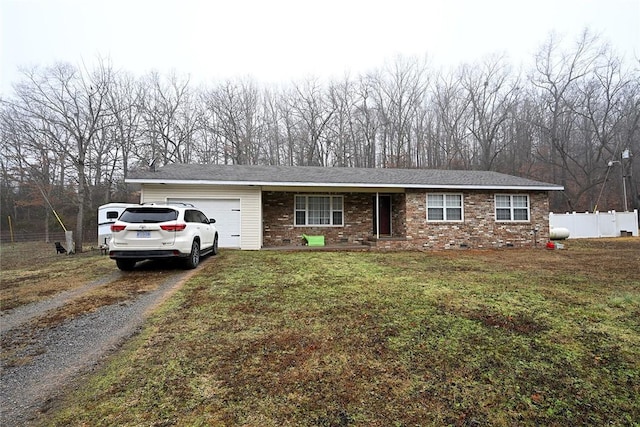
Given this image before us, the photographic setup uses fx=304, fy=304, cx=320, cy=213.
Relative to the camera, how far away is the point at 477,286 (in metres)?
5.47

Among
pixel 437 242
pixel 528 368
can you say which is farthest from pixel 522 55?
pixel 528 368

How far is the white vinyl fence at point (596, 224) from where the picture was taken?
17500 mm

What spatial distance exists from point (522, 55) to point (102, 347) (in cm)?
3195

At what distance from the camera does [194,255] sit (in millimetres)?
7230

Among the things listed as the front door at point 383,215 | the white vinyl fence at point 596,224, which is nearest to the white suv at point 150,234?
the front door at point 383,215

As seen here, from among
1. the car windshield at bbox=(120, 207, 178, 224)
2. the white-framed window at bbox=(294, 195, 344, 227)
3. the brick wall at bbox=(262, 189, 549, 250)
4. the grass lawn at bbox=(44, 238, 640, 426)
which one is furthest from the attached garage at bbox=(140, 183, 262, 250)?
the grass lawn at bbox=(44, 238, 640, 426)

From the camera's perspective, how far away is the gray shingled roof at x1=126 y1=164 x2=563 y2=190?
10461mm

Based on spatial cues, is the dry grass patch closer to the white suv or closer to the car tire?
the white suv

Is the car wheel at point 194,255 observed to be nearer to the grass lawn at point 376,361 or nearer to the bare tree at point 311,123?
the grass lawn at point 376,361

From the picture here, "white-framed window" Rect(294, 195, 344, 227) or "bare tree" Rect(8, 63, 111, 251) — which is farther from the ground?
"bare tree" Rect(8, 63, 111, 251)

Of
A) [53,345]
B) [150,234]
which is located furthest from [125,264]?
[53,345]

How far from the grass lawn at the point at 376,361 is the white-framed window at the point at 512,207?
780cm

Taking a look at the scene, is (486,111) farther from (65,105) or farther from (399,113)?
(65,105)

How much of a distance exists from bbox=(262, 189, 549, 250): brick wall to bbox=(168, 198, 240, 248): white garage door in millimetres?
1372
